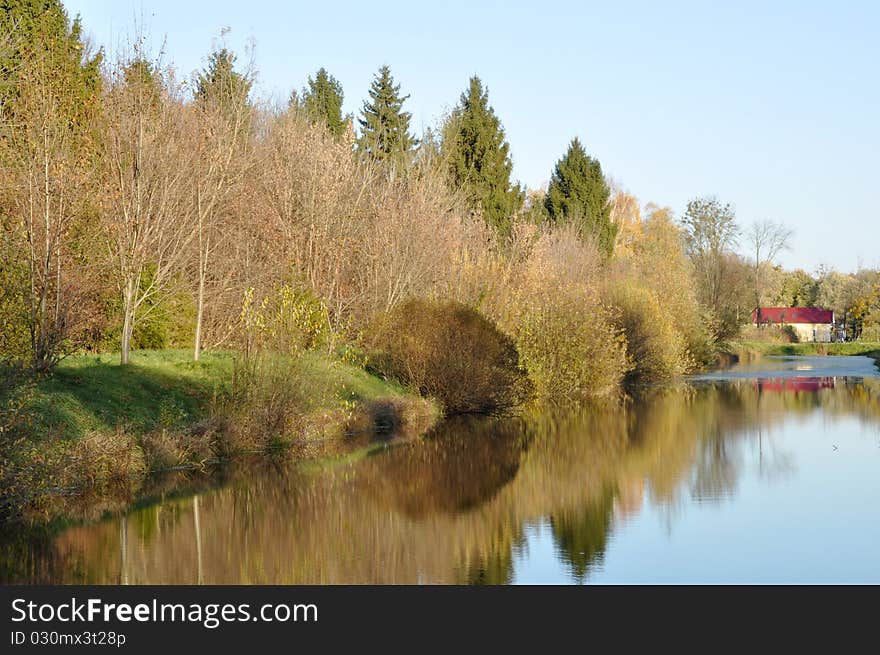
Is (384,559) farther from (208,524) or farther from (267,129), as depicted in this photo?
(267,129)

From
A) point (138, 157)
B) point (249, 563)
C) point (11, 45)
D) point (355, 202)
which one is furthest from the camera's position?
point (355, 202)

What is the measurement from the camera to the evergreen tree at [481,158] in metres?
51.3

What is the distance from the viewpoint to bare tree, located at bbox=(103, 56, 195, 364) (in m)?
24.0

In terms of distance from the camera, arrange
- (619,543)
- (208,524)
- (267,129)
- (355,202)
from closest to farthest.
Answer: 1. (619,543)
2. (208,524)
3. (355,202)
4. (267,129)

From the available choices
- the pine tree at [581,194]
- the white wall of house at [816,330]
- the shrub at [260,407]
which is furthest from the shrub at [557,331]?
the white wall of house at [816,330]

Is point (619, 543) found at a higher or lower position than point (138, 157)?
lower

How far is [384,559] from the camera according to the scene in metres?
13.4

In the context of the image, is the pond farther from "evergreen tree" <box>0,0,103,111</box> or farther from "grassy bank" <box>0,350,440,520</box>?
"evergreen tree" <box>0,0,103,111</box>

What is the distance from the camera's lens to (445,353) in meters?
30.0

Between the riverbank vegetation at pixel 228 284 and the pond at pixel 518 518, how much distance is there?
82.7 inches

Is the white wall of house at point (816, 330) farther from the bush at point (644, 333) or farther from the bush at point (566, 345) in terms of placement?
the bush at point (566, 345)

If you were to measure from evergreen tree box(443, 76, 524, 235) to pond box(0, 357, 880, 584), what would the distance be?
2481cm

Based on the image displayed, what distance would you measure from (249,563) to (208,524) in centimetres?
249
